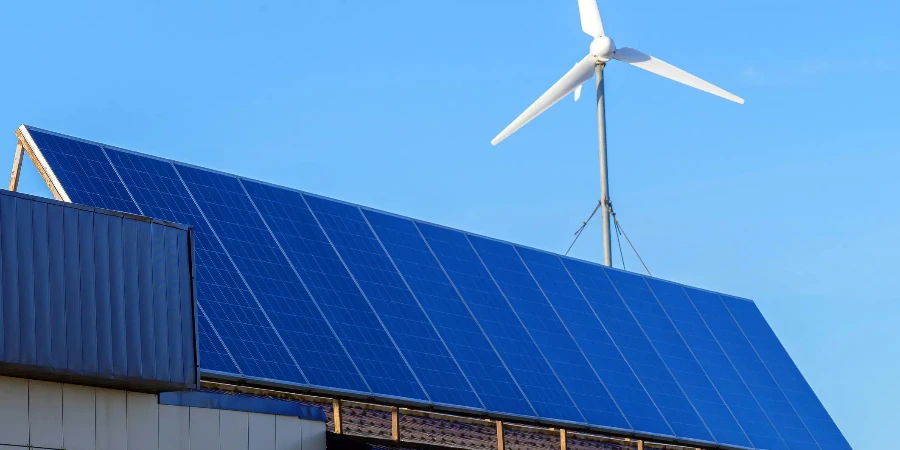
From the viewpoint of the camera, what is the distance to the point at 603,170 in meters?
60.6

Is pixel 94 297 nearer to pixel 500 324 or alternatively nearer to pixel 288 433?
pixel 288 433

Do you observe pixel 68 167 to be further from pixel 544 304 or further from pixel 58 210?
pixel 544 304

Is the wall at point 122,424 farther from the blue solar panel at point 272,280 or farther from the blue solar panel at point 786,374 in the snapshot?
the blue solar panel at point 786,374

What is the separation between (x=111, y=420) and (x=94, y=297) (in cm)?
193

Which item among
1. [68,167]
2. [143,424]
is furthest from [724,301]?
[143,424]

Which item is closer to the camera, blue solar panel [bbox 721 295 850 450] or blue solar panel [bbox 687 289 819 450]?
blue solar panel [bbox 687 289 819 450]

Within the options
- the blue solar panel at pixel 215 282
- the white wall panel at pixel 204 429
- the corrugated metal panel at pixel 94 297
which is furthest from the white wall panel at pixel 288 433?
the blue solar panel at pixel 215 282

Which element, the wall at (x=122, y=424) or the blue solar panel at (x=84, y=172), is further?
the blue solar panel at (x=84, y=172)

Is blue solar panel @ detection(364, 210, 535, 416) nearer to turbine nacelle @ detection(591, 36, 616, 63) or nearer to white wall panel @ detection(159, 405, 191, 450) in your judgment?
white wall panel @ detection(159, 405, 191, 450)

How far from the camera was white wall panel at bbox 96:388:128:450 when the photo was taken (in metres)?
24.7

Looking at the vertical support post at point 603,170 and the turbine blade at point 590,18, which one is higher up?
the turbine blade at point 590,18

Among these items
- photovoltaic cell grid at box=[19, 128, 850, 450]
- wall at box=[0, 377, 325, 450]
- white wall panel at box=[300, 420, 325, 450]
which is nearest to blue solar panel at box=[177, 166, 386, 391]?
photovoltaic cell grid at box=[19, 128, 850, 450]

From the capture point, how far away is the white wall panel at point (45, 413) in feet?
77.5

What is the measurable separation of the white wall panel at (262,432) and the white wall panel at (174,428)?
1.47 meters
